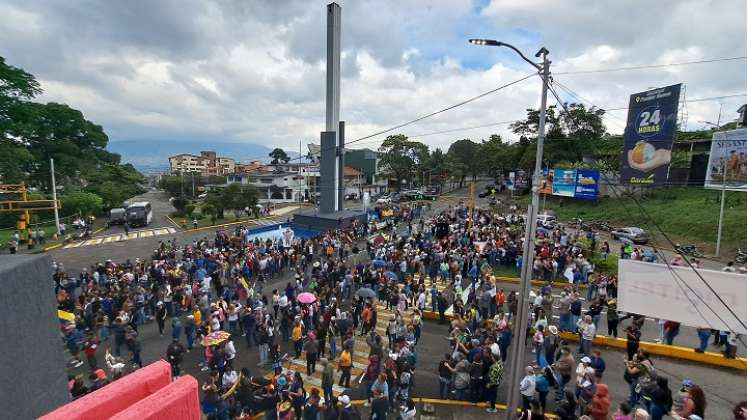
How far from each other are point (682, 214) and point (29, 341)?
129ft

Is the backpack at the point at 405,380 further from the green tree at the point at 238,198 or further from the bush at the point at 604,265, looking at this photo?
the green tree at the point at 238,198

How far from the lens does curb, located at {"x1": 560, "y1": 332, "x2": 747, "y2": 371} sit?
1034cm

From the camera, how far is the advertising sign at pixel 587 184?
40.7 meters

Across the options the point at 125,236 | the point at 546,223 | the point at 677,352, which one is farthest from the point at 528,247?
the point at 125,236

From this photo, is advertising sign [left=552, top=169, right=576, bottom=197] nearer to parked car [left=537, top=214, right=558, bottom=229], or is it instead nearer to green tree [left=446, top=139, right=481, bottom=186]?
parked car [left=537, top=214, right=558, bottom=229]

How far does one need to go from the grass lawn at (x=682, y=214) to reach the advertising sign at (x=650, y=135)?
3008mm

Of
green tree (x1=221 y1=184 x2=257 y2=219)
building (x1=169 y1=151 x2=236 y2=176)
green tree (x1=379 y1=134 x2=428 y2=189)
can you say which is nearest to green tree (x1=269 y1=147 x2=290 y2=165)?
building (x1=169 y1=151 x2=236 y2=176)

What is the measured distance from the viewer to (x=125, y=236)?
111ft

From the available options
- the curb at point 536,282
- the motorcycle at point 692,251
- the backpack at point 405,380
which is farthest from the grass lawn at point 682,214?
the backpack at point 405,380

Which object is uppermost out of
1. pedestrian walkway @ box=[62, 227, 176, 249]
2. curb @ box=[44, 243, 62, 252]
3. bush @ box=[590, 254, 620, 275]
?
bush @ box=[590, 254, 620, 275]

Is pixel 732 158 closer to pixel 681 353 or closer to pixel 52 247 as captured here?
pixel 681 353

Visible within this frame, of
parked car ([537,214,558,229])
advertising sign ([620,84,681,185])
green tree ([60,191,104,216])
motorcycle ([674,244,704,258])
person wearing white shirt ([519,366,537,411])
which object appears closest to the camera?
person wearing white shirt ([519,366,537,411])

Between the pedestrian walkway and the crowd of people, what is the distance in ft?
43.9

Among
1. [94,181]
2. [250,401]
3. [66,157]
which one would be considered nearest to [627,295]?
[250,401]
